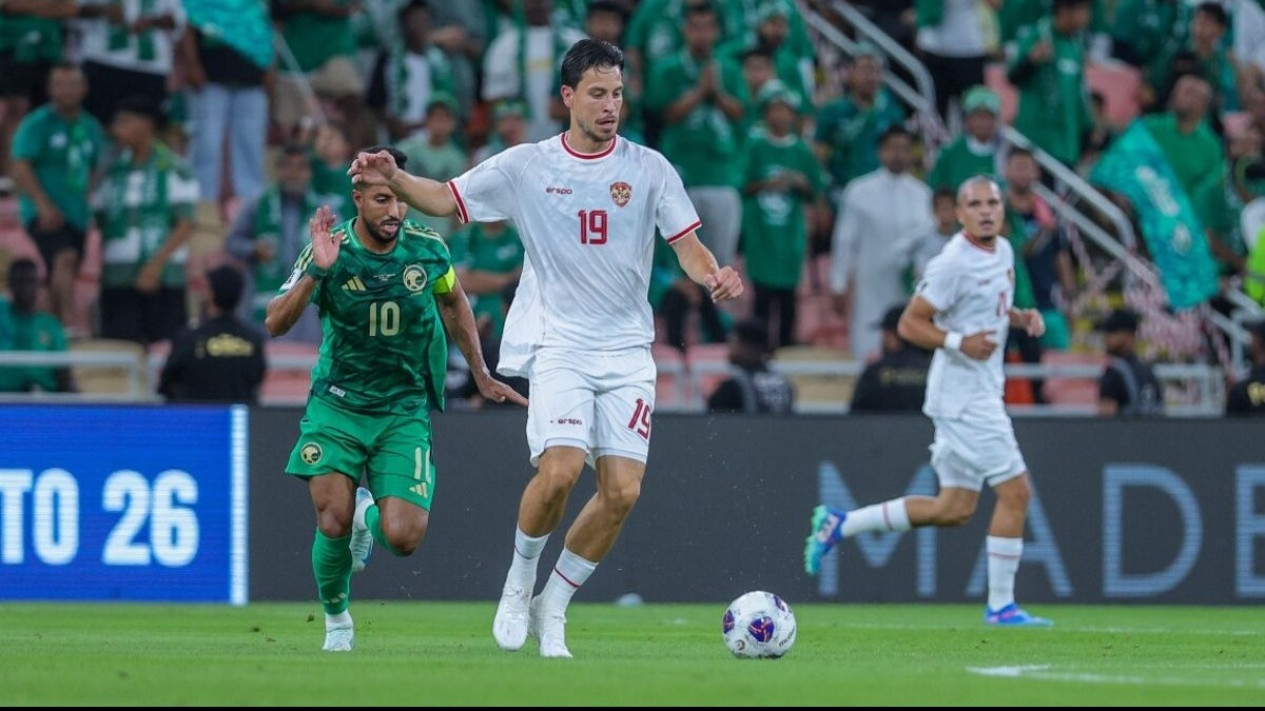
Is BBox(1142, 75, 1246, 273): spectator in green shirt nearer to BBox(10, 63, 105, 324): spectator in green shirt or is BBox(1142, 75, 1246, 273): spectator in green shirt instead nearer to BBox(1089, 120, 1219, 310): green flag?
BBox(1089, 120, 1219, 310): green flag

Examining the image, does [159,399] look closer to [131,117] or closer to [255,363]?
[255,363]

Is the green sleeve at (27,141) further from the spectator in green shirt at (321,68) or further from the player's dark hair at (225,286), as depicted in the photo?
the spectator in green shirt at (321,68)

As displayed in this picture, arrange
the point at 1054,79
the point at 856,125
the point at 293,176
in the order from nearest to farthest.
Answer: the point at 293,176
the point at 856,125
the point at 1054,79

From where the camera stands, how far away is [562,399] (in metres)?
9.86

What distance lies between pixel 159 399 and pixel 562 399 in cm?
735

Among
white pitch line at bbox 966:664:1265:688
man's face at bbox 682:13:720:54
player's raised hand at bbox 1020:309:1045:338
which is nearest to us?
white pitch line at bbox 966:664:1265:688

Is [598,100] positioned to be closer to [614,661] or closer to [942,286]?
[614,661]

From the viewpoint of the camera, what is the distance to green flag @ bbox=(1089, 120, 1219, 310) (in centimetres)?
1956

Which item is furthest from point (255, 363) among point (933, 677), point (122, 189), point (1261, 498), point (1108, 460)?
point (933, 677)

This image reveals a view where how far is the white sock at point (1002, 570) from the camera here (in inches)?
543

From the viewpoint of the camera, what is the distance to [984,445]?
45.3 ft

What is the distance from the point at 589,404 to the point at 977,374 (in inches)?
183

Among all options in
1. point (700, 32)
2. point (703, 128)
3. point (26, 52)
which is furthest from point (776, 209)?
point (26, 52)

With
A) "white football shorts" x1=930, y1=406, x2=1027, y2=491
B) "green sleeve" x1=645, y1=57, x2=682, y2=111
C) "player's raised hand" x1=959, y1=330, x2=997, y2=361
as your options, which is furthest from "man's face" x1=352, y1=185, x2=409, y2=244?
"green sleeve" x1=645, y1=57, x2=682, y2=111
